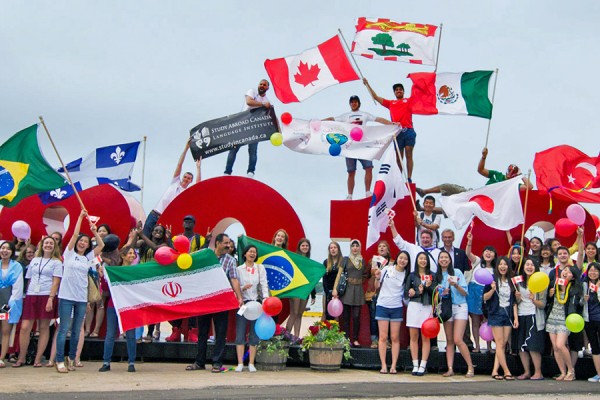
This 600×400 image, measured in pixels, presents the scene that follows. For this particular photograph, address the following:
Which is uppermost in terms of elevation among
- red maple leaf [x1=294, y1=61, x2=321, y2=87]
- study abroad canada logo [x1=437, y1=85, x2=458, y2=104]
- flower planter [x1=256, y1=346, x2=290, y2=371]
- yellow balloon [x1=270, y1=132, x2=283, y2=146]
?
red maple leaf [x1=294, y1=61, x2=321, y2=87]

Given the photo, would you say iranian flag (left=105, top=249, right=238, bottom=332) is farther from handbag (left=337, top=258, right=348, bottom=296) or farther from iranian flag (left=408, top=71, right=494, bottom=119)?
iranian flag (left=408, top=71, right=494, bottom=119)

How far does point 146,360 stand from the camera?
12883mm

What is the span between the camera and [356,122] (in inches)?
599

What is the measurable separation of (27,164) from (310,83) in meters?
5.53

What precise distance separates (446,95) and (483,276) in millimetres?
5008

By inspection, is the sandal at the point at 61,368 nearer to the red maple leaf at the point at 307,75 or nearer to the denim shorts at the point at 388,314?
the denim shorts at the point at 388,314

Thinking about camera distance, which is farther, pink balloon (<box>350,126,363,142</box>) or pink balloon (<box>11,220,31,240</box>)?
pink balloon (<box>350,126,363,142</box>)

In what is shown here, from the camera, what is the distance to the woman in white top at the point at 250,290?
38.3 ft

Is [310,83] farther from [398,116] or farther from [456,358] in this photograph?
[456,358]

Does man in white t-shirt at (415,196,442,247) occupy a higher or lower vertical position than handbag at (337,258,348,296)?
higher

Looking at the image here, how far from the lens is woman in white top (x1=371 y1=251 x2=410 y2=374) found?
465 inches

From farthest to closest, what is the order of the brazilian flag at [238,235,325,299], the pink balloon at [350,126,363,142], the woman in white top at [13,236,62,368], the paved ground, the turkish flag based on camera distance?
the pink balloon at [350,126,363,142]
the turkish flag
the brazilian flag at [238,235,325,299]
the woman in white top at [13,236,62,368]
the paved ground

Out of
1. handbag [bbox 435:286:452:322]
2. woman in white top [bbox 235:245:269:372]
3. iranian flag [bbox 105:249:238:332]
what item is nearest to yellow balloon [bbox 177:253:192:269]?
iranian flag [bbox 105:249:238:332]

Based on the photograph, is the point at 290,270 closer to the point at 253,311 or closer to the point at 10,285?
the point at 253,311
